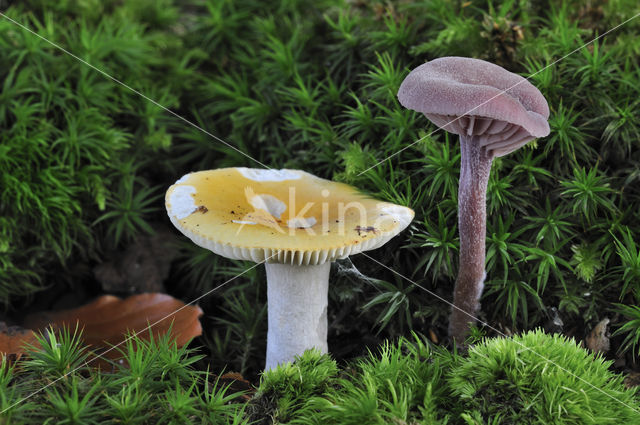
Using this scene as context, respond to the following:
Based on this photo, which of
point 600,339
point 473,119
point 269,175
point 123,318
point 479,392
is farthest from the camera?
point 123,318

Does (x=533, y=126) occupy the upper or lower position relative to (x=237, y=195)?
upper

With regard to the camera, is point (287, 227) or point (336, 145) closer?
point (287, 227)

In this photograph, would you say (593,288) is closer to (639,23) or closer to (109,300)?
(639,23)

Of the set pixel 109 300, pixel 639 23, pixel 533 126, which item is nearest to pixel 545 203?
pixel 533 126

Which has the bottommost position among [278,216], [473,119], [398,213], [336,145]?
[278,216]

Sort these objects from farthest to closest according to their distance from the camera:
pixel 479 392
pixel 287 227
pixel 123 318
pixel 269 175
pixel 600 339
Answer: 1. pixel 123 318
2. pixel 269 175
3. pixel 600 339
4. pixel 287 227
5. pixel 479 392

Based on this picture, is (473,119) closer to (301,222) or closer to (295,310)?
(301,222)

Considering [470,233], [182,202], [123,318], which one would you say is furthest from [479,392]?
[123,318]
